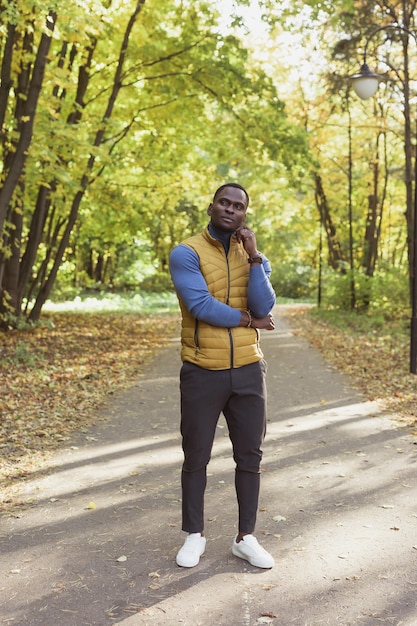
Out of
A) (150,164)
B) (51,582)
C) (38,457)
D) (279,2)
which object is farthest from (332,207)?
(51,582)

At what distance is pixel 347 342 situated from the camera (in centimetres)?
1617

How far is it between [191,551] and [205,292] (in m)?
1.50

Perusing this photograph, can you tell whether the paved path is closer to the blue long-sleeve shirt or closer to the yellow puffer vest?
the yellow puffer vest

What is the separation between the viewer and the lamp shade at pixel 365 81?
1110cm

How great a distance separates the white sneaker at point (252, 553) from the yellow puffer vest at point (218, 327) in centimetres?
105

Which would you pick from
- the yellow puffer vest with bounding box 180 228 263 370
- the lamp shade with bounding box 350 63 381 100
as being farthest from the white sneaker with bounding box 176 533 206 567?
the lamp shade with bounding box 350 63 381 100

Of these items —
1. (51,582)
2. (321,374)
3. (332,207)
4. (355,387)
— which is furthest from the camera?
(332,207)

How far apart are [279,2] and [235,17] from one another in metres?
1.02

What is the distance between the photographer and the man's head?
3.81 meters

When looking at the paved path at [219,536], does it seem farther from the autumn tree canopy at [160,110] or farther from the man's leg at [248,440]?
the autumn tree canopy at [160,110]

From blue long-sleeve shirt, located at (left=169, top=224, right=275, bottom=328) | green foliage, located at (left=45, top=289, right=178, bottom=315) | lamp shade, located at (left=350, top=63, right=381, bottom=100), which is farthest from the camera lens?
green foliage, located at (left=45, top=289, right=178, bottom=315)

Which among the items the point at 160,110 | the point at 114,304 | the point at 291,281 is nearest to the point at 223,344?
the point at 160,110

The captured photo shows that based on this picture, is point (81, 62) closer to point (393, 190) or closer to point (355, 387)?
point (355, 387)

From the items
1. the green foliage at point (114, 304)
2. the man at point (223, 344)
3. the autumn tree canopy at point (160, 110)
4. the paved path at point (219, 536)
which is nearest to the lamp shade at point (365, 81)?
the autumn tree canopy at point (160, 110)
